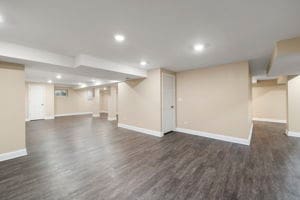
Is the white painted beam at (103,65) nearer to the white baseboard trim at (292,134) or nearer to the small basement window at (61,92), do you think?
the white baseboard trim at (292,134)

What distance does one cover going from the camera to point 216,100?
452 centimetres

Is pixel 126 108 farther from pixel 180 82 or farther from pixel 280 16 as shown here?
pixel 280 16


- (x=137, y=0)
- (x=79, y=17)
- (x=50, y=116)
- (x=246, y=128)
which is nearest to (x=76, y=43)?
(x=79, y=17)

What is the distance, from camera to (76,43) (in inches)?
107

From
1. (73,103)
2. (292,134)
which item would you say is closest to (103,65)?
(292,134)

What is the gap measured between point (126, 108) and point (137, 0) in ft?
16.4

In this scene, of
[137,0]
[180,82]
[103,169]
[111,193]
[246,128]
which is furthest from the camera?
[180,82]

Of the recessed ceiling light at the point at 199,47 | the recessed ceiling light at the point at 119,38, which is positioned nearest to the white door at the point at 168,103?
the recessed ceiling light at the point at 199,47

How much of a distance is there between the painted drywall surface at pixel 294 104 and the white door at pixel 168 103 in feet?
13.6

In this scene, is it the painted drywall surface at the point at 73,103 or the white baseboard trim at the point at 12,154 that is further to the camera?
the painted drywall surface at the point at 73,103

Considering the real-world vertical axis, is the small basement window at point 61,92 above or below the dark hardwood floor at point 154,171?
above

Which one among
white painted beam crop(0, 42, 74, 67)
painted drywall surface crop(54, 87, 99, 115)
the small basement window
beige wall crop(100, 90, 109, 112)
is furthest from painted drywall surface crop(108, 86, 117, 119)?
white painted beam crop(0, 42, 74, 67)

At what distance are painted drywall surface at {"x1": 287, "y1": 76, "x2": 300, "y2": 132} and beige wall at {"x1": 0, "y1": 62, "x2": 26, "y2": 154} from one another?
8377 mm

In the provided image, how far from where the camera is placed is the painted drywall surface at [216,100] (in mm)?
4012
